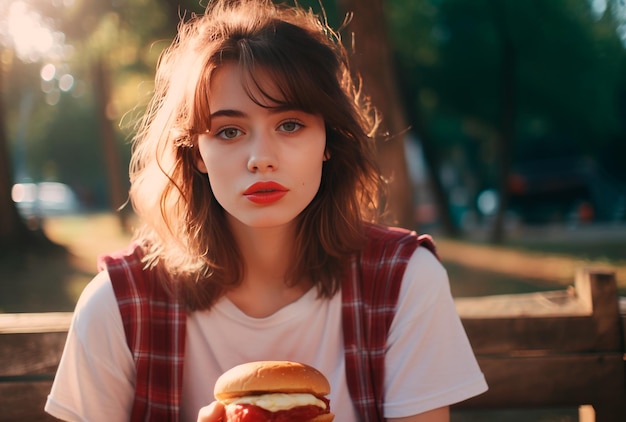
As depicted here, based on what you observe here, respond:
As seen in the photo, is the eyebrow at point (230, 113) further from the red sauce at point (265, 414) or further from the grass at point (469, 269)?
the grass at point (469, 269)

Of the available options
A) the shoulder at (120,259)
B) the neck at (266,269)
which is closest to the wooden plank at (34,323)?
the shoulder at (120,259)

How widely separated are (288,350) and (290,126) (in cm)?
71

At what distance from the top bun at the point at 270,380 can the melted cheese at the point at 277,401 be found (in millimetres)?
15

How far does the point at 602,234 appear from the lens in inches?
695

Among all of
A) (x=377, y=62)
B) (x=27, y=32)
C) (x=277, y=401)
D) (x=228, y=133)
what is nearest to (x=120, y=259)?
(x=228, y=133)

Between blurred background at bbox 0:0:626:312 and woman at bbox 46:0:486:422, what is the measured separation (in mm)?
1825

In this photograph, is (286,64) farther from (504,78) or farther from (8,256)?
(504,78)

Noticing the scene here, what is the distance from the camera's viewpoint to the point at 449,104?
2072 centimetres

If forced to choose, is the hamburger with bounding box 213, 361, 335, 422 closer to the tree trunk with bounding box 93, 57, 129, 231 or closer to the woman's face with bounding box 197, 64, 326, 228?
the woman's face with bounding box 197, 64, 326, 228

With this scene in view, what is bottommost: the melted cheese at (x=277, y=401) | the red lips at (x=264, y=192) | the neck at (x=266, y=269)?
the melted cheese at (x=277, y=401)

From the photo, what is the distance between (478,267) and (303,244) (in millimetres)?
8921

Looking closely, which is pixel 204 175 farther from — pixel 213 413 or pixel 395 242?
pixel 213 413

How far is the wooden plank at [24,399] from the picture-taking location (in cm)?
248

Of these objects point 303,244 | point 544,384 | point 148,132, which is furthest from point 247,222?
point 544,384
